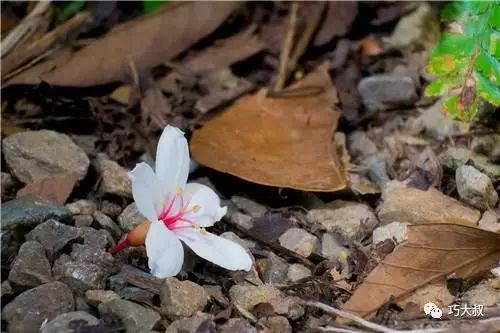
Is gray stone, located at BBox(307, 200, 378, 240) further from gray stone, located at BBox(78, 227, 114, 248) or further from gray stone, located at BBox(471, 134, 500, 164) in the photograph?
gray stone, located at BBox(78, 227, 114, 248)

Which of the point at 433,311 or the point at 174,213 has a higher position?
the point at 174,213

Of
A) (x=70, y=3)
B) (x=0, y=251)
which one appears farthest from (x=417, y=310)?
(x=70, y=3)

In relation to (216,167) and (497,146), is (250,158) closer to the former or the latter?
(216,167)

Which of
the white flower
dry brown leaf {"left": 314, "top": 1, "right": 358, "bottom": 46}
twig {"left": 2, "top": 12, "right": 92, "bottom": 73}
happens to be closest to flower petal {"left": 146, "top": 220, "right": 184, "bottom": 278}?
the white flower

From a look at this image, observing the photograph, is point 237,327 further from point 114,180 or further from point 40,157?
point 40,157

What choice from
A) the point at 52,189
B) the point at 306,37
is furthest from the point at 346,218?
the point at 306,37

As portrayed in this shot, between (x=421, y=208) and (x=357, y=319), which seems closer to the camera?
(x=357, y=319)

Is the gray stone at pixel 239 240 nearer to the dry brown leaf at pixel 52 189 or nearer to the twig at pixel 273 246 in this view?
the twig at pixel 273 246
